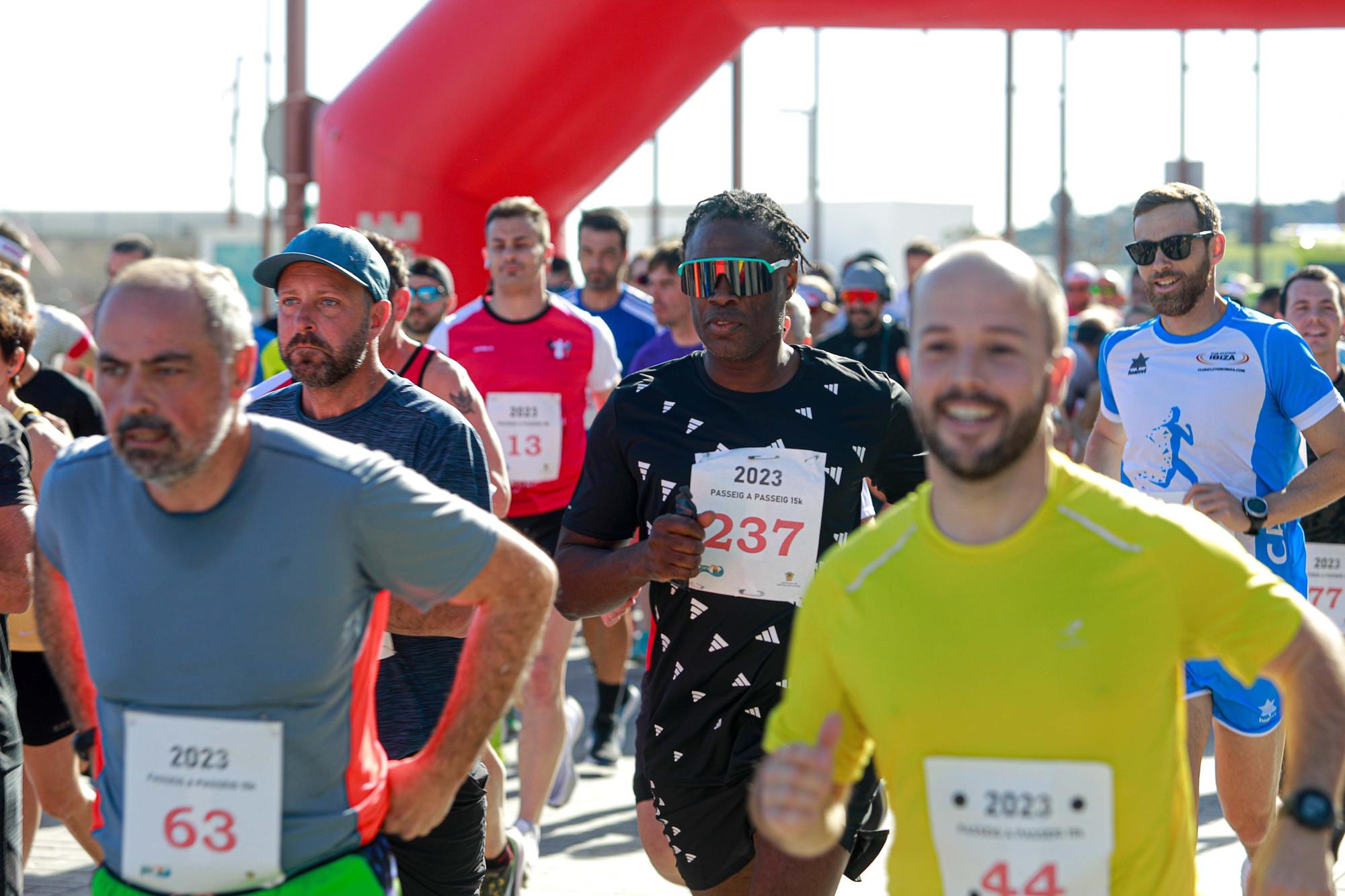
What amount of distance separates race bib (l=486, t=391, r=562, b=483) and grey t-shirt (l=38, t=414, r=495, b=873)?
3907 mm

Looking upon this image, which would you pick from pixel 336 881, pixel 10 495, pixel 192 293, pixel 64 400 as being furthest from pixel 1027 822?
pixel 64 400

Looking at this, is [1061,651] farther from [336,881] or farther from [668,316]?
[668,316]

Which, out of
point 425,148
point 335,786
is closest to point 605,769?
point 425,148

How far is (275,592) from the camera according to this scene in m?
2.43

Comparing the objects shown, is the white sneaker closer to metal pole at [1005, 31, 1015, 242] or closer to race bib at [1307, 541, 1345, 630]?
race bib at [1307, 541, 1345, 630]

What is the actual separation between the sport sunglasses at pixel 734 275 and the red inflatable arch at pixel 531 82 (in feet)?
15.8

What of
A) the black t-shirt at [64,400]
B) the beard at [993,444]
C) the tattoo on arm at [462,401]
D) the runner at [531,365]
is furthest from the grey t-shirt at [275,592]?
the runner at [531,365]

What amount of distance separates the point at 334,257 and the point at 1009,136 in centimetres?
2803

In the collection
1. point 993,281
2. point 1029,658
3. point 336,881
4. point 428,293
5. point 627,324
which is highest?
point 428,293

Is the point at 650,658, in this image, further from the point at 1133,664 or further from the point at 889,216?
the point at 889,216

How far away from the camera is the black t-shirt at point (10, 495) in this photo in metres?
3.46

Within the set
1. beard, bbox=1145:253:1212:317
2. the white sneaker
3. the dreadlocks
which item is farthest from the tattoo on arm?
the white sneaker

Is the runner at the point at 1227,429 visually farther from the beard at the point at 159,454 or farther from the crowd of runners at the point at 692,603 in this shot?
the beard at the point at 159,454

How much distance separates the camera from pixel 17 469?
3.48m
